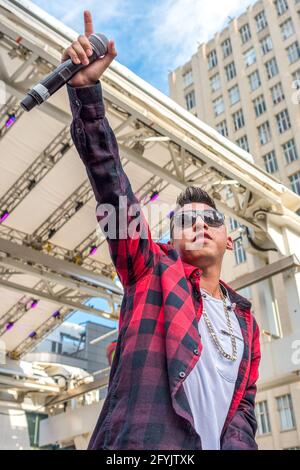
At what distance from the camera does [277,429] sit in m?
22.9

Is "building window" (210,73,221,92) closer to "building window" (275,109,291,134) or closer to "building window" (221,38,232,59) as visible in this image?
"building window" (221,38,232,59)

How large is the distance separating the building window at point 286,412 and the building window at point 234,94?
817 inches

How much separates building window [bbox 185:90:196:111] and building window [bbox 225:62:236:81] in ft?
10.7

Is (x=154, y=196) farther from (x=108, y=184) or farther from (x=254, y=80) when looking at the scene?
(x=254, y=80)

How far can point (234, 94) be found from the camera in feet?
113

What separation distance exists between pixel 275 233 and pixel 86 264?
14.3 feet

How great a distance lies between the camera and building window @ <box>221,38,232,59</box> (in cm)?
3681

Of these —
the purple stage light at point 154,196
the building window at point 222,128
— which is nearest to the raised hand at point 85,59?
the purple stage light at point 154,196

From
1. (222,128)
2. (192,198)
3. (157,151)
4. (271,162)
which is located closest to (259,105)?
(222,128)

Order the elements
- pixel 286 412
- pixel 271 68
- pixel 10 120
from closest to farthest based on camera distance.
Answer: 1. pixel 10 120
2. pixel 286 412
3. pixel 271 68

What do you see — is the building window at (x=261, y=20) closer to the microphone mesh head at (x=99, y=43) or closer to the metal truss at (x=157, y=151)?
the metal truss at (x=157, y=151)

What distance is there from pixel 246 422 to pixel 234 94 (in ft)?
116
